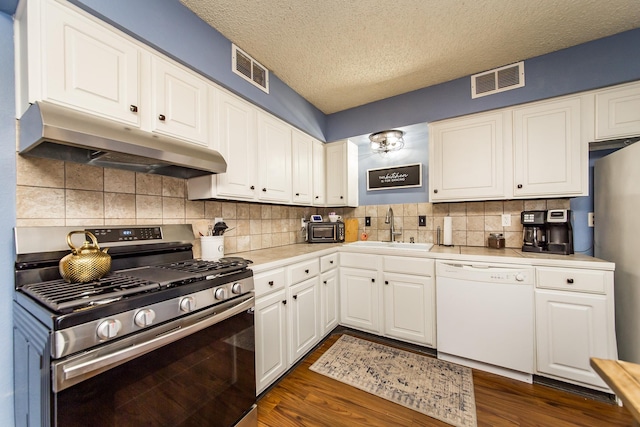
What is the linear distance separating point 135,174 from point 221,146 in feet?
1.80

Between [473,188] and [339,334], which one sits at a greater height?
[473,188]

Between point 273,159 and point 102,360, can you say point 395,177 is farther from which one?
point 102,360

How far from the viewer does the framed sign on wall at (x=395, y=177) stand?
282 cm

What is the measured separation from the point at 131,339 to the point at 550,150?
2928mm

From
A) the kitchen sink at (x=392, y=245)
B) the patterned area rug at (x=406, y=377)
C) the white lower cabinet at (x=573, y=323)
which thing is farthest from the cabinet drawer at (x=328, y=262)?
the white lower cabinet at (x=573, y=323)

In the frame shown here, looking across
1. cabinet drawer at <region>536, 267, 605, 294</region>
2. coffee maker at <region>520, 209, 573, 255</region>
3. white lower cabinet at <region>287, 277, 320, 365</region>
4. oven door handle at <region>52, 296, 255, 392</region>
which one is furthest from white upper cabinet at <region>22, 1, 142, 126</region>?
coffee maker at <region>520, 209, 573, 255</region>

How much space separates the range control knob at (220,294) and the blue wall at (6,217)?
0.91m

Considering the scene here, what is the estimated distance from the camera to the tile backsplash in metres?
1.20

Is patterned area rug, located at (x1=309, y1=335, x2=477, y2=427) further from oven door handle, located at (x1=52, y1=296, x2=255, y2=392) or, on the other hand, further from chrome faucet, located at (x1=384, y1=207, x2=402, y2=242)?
oven door handle, located at (x1=52, y1=296, x2=255, y2=392)

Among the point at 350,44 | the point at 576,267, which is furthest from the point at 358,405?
the point at 350,44

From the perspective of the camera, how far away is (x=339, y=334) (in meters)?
2.51

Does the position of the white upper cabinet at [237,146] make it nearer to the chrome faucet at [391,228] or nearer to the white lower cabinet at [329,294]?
the white lower cabinet at [329,294]

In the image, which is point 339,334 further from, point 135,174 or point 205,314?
point 135,174

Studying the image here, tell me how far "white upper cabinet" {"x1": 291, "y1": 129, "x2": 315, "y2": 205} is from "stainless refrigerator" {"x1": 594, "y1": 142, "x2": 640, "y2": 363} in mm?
2409
